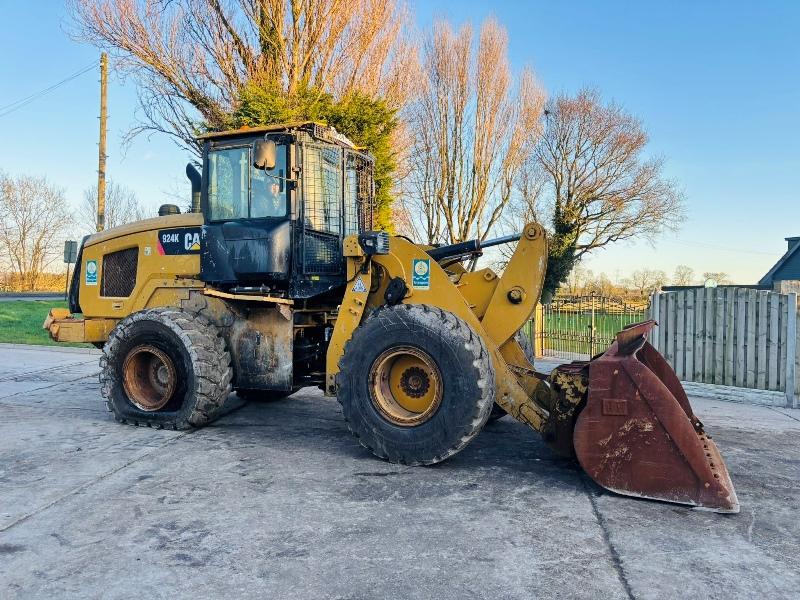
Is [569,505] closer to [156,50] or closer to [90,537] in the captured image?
[90,537]

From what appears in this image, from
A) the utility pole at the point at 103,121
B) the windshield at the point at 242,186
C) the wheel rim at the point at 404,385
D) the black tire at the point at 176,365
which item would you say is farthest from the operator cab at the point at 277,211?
the utility pole at the point at 103,121

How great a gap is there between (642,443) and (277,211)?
3.81 metres

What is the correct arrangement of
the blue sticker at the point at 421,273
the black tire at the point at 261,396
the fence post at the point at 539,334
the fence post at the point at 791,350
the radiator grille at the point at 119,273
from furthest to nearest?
the fence post at the point at 539,334 → the fence post at the point at 791,350 → the black tire at the point at 261,396 → the radiator grille at the point at 119,273 → the blue sticker at the point at 421,273

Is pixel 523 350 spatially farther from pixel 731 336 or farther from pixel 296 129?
pixel 731 336

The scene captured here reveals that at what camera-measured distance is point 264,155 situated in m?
5.53

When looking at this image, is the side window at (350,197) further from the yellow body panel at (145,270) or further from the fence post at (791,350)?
the fence post at (791,350)

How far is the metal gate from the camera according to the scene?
488 inches

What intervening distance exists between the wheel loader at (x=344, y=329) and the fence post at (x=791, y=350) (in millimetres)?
4208

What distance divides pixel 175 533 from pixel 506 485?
2.28m

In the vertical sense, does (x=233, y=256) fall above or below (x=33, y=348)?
above

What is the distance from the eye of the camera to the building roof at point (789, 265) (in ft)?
88.0

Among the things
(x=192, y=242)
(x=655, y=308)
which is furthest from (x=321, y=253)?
(x=655, y=308)

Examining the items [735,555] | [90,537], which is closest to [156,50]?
[90,537]

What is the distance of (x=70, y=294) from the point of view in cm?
755
